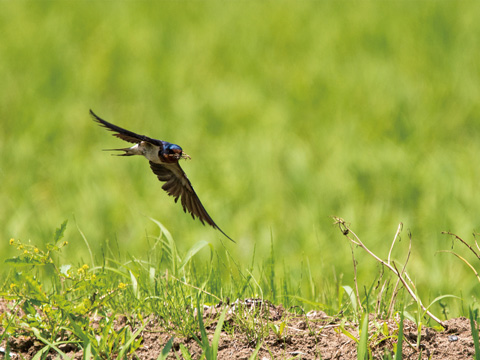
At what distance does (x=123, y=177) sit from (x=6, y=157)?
1265 millimetres

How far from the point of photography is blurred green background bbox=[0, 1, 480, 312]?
23.1 ft

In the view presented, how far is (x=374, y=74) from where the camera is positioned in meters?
10.2

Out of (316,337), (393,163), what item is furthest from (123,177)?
(316,337)

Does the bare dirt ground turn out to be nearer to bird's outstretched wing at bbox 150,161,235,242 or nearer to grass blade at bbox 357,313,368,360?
grass blade at bbox 357,313,368,360

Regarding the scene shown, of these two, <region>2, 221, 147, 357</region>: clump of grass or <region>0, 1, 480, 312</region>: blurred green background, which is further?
<region>0, 1, 480, 312</region>: blurred green background

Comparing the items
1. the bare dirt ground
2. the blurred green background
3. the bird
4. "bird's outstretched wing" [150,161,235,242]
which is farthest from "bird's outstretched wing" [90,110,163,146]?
the blurred green background

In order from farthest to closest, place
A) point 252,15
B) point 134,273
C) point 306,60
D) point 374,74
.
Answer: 1. point 252,15
2. point 306,60
3. point 374,74
4. point 134,273

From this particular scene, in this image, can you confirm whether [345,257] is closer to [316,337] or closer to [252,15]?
[316,337]

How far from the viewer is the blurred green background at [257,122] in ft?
23.1

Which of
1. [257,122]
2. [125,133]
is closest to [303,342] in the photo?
[125,133]

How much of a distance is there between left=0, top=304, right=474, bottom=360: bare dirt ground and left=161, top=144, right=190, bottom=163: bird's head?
2.55 ft

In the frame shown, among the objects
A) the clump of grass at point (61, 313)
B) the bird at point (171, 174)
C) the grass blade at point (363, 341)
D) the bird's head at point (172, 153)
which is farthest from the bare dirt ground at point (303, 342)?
the bird's head at point (172, 153)

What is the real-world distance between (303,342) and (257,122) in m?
6.27

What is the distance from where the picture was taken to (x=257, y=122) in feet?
30.5
